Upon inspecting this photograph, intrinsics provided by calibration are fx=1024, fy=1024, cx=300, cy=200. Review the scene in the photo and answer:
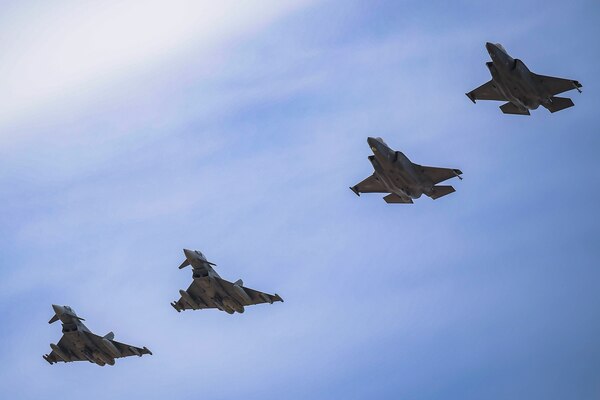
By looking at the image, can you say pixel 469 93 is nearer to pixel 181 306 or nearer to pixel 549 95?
pixel 549 95

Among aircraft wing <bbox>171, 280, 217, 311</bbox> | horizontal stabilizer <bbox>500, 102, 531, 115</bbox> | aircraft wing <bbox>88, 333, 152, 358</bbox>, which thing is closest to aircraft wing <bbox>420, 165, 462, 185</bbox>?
horizontal stabilizer <bbox>500, 102, 531, 115</bbox>

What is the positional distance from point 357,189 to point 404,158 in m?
10.5

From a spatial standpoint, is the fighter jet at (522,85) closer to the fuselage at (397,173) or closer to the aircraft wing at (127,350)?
Answer: the fuselage at (397,173)

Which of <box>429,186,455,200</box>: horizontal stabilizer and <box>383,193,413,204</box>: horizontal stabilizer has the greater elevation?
<box>383,193,413,204</box>: horizontal stabilizer

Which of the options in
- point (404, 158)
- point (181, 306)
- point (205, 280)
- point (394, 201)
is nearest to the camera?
point (404, 158)

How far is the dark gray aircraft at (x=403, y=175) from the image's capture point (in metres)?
97.9

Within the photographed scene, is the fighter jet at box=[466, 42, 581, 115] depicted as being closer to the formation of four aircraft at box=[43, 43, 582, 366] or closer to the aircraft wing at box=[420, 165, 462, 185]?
the formation of four aircraft at box=[43, 43, 582, 366]

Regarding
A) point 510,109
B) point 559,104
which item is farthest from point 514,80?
point 510,109

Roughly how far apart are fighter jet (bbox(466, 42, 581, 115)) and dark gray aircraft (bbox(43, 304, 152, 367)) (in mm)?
52005

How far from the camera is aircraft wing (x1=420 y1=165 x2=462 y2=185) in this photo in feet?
333

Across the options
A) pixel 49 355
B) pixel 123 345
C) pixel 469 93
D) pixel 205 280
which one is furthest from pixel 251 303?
pixel 469 93

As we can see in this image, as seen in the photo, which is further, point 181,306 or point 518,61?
point 181,306

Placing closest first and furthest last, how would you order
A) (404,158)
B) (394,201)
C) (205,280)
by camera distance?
(404,158), (394,201), (205,280)

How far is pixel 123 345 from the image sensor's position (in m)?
121
